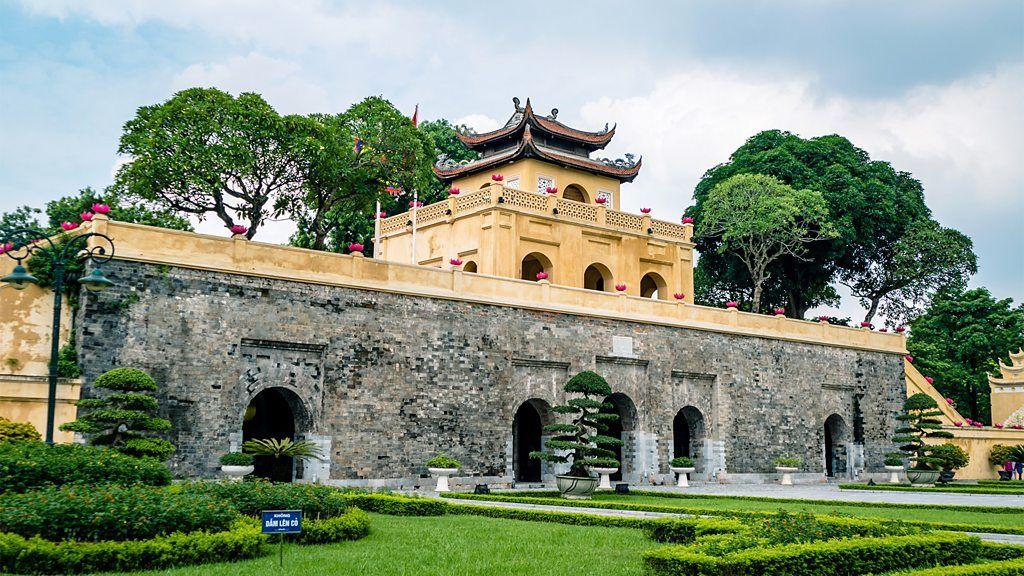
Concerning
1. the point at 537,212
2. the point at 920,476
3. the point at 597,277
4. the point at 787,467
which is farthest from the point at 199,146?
the point at 920,476

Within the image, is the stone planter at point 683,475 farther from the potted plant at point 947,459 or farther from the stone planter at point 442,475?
the potted plant at point 947,459

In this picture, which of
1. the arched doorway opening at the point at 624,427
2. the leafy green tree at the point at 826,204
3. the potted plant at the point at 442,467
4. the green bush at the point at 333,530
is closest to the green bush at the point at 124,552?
the green bush at the point at 333,530

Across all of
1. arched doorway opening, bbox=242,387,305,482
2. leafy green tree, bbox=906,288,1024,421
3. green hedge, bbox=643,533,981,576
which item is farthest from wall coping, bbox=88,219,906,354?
green hedge, bbox=643,533,981,576

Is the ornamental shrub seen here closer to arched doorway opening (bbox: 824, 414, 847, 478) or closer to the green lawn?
the green lawn

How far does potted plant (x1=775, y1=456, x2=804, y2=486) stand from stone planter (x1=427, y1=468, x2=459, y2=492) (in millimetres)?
11792

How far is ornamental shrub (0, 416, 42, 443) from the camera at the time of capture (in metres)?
17.1

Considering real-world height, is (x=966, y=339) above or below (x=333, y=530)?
above

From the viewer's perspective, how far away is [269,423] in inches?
918

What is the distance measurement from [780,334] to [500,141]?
12.4 m

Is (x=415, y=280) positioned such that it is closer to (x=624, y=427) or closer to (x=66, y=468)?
(x=624, y=427)

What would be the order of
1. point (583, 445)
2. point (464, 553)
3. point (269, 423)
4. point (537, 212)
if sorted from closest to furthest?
point (464, 553), point (583, 445), point (269, 423), point (537, 212)

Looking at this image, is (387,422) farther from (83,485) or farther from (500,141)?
(500,141)

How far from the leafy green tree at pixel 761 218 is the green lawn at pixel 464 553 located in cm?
2724

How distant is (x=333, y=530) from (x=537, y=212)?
2096cm
